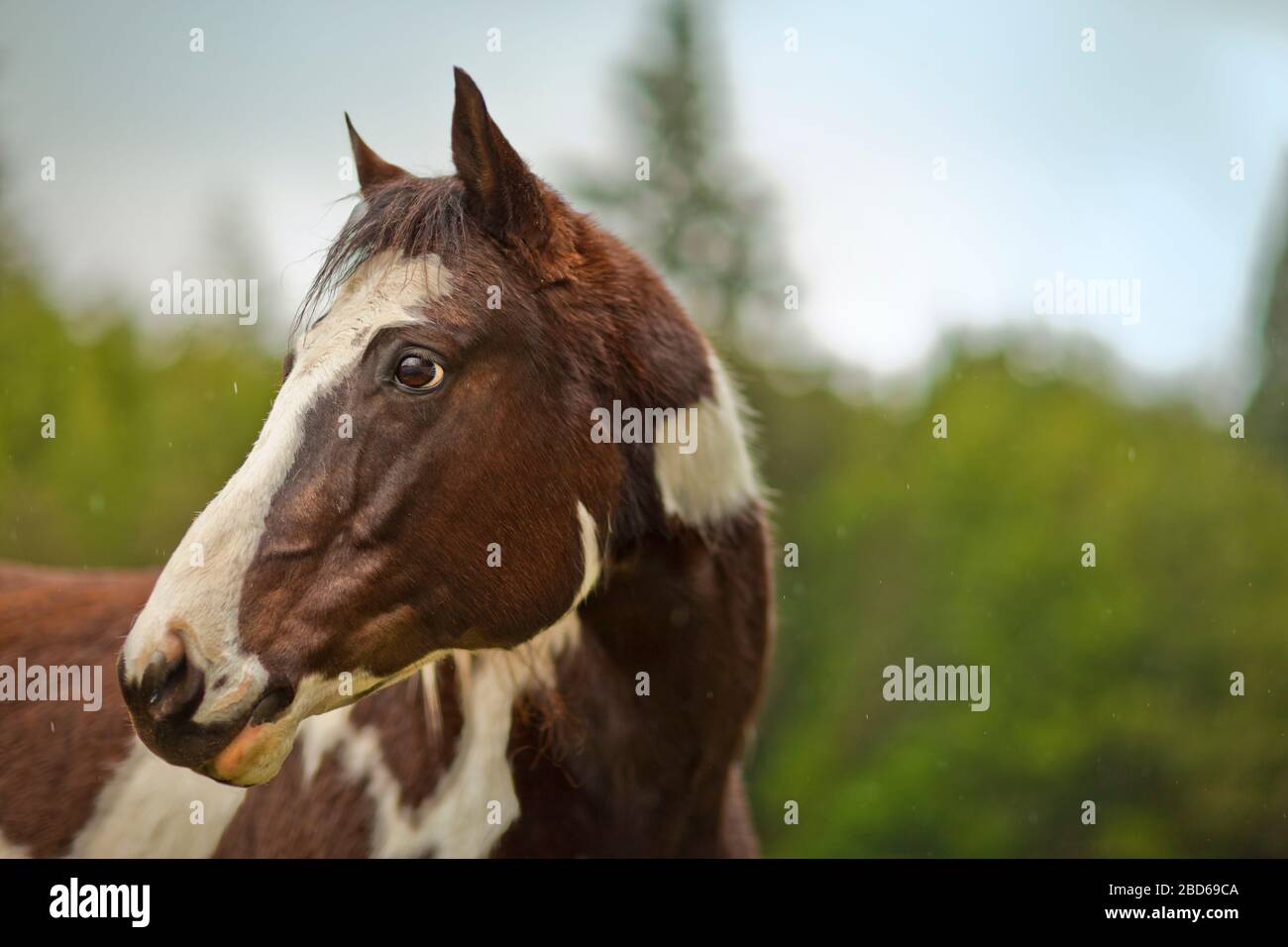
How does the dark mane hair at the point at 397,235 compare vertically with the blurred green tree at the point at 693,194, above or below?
below

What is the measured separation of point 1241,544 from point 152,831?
56.0ft

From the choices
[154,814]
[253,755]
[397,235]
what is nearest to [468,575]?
[253,755]

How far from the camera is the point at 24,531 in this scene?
14172 mm

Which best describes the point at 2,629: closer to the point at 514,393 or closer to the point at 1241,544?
the point at 514,393

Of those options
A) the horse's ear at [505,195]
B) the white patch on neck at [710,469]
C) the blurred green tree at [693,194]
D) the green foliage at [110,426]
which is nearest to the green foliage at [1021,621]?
the blurred green tree at [693,194]

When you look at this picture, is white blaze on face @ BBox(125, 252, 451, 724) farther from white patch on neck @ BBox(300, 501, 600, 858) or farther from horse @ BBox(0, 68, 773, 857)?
white patch on neck @ BBox(300, 501, 600, 858)

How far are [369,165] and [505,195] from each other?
2.09 ft

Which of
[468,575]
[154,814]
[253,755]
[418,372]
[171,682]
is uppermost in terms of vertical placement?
[418,372]

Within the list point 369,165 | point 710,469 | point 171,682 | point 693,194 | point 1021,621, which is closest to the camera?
point 171,682

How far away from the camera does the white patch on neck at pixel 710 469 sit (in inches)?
99.5

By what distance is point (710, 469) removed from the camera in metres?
2.58

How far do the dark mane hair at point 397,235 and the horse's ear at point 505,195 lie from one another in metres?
0.06

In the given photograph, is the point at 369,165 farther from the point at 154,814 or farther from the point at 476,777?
the point at 154,814

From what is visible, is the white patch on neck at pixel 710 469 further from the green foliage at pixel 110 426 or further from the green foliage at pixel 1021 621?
the green foliage at pixel 1021 621
